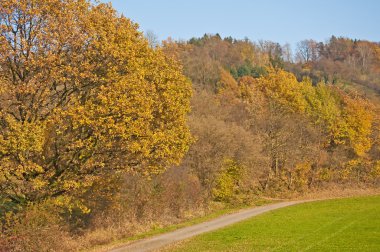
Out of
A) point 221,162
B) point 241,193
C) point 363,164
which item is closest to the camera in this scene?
point 221,162

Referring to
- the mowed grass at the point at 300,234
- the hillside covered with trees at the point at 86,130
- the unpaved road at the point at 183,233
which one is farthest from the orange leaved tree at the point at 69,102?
the mowed grass at the point at 300,234

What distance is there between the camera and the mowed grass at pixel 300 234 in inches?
842

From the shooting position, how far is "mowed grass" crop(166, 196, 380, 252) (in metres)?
21.4

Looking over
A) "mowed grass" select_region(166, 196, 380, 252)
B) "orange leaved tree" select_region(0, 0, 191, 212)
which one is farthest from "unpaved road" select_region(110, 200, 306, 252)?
"orange leaved tree" select_region(0, 0, 191, 212)

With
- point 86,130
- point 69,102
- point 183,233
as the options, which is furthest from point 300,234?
point 69,102

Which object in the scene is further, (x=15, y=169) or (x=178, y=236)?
(x=178, y=236)

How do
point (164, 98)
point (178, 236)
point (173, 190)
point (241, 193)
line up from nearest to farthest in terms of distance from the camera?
point (164, 98)
point (178, 236)
point (173, 190)
point (241, 193)

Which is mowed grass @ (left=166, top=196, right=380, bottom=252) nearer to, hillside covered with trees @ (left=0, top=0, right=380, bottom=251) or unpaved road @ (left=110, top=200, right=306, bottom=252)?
unpaved road @ (left=110, top=200, right=306, bottom=252)

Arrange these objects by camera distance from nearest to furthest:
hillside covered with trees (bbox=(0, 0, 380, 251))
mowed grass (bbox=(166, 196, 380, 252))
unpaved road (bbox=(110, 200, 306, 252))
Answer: hillside covered with trees (bbox=(0, 0, 380, 251)), mowed grass (bbox=(166, 196, 380, 252)), unpaved road (bbox=(110, 200, 306, 252))

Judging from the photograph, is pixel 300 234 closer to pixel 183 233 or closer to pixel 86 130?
pixel 183 233

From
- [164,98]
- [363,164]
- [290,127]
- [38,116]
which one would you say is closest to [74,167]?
[38,116]

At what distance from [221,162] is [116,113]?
22993mm

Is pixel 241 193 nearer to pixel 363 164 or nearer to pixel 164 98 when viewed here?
pixel 363 164

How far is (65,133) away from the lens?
21609mm
